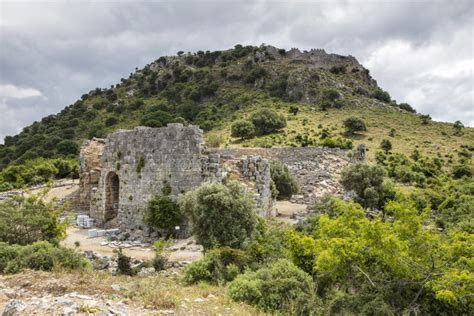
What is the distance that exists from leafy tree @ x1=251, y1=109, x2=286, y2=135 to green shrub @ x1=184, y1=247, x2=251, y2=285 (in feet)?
151

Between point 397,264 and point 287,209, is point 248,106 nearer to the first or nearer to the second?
point 287,209

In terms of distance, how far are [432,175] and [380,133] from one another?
18214mm

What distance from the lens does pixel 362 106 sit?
71.1m

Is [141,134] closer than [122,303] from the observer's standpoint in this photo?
No

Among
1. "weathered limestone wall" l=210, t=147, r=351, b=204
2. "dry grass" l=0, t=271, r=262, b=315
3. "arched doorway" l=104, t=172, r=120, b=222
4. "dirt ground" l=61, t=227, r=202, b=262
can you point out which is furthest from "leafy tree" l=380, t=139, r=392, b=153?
"dry grass" l=0, t=271, r=262, b=315

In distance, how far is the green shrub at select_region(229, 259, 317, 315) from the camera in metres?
8.62

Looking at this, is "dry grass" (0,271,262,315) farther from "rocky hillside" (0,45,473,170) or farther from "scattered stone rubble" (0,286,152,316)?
"rocky hillside" (0,45,473,170)

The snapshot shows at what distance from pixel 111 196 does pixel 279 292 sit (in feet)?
56.1

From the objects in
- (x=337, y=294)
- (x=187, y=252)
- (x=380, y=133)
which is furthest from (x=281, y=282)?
(x=380, y=133)

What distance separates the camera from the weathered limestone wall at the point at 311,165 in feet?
122

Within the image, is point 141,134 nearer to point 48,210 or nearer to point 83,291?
point 48,210

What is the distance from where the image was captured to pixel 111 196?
23.8 m

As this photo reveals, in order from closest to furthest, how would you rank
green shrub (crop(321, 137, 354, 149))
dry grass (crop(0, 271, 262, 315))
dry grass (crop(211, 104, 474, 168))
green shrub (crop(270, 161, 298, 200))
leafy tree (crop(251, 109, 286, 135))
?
1. dry grass (crop(0, 271, 262, 315))
2. green shrub (crop(270, 161, 298, 200))
3. green shrub (crop(321, 137, 354, 149))
4. dry grass (crop(211, 104, 474, 168))
5. leafy tree (crop(251, 109, 286, 135))

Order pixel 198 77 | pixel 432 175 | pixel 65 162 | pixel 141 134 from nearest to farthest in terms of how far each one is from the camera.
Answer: pixel 141 134 < pixel 432 175 < pixel 65 162 < pixel 198 77
